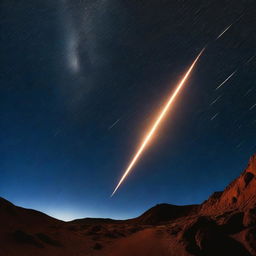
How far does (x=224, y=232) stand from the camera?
14.4 meters

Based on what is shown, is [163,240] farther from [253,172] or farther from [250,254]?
[253,172]

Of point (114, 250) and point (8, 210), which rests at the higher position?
point (8, 210)

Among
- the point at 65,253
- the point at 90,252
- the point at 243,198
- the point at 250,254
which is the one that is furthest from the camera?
the point at 243,198

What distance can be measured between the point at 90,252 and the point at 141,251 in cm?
429

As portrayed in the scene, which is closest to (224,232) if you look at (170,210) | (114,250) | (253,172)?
(114,250)

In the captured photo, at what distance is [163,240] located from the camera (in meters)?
17.5

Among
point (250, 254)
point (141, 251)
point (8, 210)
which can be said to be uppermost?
point (8, 210)

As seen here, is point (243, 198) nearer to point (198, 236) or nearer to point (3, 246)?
point (198, 236)

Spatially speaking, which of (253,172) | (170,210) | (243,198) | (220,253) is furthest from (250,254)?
A: (170,210)

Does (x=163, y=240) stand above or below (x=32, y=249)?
below

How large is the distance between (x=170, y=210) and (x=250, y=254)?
205ft

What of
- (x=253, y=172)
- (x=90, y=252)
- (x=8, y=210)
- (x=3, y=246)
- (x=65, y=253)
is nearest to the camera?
(x=3, y=246)

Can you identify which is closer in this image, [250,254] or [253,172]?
[250,254]

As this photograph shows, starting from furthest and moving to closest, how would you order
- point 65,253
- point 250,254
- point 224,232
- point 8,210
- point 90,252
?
point 8,210 → point 90,252 → point 65,253 → point 224,232 → point 250,254
